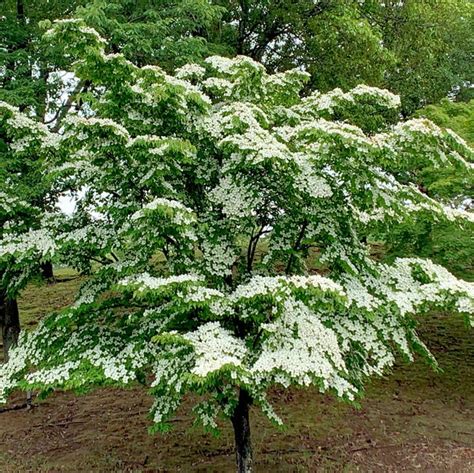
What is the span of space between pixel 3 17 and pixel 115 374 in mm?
6926

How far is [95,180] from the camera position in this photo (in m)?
5.12

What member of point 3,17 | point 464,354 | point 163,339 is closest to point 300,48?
point 3,17

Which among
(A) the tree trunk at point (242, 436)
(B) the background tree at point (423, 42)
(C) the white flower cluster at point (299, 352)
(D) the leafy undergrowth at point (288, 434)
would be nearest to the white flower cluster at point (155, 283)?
(C) the white flower cluster at point (299, 352)

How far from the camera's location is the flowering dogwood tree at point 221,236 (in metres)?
4.16

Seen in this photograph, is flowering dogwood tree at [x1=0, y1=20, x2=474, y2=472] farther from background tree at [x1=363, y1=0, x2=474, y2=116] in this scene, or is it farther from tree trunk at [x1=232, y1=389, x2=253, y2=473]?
background tree at [x1=363, y1=0, x2=474, y2=116]

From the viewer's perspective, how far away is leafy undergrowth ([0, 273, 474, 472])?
259 inches

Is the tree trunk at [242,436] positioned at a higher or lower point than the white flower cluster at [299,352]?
lower

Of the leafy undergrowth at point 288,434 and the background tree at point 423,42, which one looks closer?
the leafy undergrowth at point 288,434

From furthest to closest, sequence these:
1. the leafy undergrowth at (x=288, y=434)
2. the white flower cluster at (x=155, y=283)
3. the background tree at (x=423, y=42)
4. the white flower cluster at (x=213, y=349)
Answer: the background tree at (x=423, y=42), the leafy undergrowth at (x=288, y=434), the white flower cluster at (x=155, y=283), the white flower cluster at (x=213, y=349)

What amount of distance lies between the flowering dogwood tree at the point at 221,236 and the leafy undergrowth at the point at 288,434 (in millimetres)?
1715

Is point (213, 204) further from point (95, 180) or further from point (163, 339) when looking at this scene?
point (163, 339)

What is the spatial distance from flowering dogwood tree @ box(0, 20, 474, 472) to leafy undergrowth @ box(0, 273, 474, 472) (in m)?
1.71

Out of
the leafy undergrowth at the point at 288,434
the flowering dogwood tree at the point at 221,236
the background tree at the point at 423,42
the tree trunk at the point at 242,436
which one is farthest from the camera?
the background tree at the point at 423,42

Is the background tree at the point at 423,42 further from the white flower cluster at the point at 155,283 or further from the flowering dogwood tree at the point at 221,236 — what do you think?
the white flower cluster at the point at 155,283
